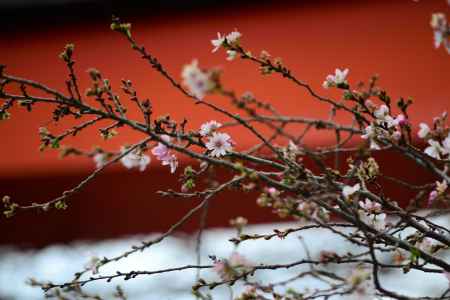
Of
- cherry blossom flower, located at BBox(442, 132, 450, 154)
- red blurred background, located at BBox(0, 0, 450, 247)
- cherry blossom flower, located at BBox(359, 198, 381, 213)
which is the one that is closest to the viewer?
cherry blossom flower, located at BBox(442, 132, 450, 154)

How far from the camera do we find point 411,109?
2027 millimetres

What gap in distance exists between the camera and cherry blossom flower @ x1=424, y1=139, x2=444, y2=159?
0.69 m

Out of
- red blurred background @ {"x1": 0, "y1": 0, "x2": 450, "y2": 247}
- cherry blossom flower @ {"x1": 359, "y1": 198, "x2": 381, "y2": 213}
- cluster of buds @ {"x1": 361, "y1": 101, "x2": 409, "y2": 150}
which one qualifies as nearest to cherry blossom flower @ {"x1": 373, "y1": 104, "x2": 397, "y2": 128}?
cluster of buds @ {"x1": 361, "y1": 101, "x2": 409, "y2": 150}

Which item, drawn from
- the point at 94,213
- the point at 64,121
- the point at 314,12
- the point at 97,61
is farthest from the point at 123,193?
the point at 314,12

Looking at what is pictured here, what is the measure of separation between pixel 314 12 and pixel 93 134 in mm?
925

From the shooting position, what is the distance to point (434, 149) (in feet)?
2.27

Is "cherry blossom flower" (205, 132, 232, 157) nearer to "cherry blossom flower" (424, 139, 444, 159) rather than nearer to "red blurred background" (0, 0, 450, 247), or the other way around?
"cherry blossom flower" (424, 139, 444, 159)

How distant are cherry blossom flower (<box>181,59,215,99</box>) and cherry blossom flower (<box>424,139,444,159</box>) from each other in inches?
11.6

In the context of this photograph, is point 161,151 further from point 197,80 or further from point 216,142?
point 197,80

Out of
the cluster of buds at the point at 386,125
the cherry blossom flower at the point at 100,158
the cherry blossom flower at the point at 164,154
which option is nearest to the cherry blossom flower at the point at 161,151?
the cherry blossom flower at the point at 164,154

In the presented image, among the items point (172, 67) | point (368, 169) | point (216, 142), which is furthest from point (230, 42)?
point (172, 67)

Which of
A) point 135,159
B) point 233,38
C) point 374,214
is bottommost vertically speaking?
point 374,214

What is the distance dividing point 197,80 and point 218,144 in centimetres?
23

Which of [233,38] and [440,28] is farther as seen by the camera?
[233,38]
